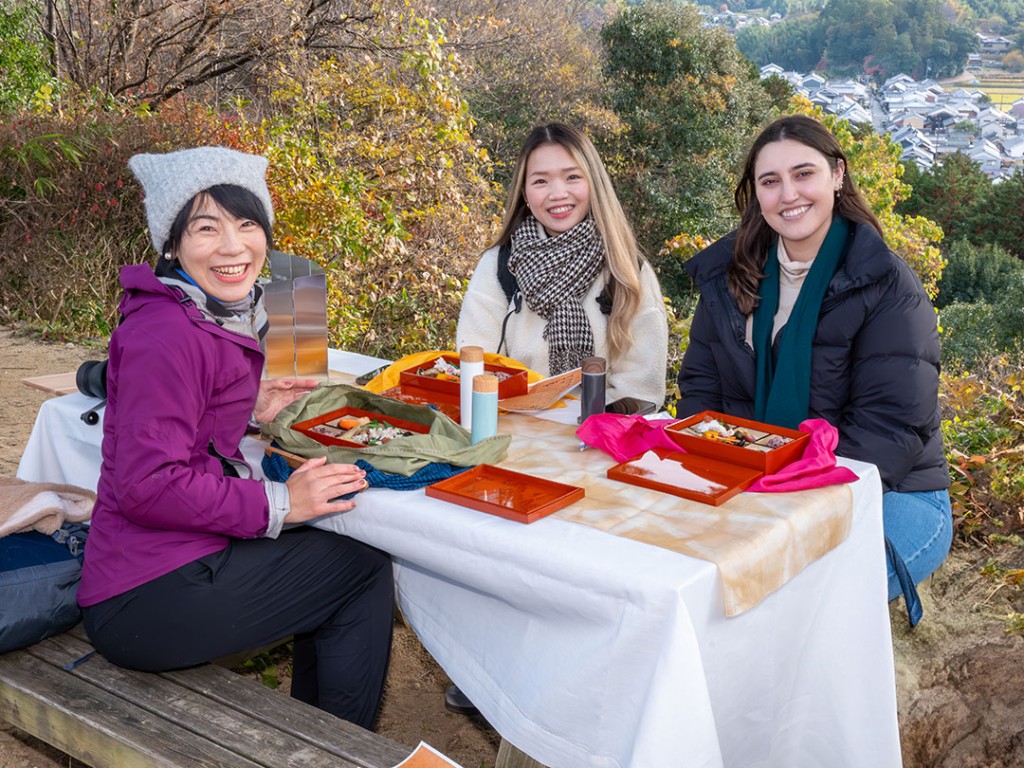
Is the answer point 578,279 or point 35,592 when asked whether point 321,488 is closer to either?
point 35,592

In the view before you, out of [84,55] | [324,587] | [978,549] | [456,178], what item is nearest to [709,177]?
[456,178]

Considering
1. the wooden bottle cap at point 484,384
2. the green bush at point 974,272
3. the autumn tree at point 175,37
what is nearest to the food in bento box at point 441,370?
the wooden bottle cap at point 484,384

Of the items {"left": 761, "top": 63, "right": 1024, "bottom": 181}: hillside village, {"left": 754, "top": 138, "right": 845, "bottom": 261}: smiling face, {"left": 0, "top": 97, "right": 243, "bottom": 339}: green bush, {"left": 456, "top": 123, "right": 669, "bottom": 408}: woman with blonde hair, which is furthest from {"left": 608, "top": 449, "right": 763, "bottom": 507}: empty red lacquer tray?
{"left": 761, "top": 63, "right": 1024, "bottom": 181}: hillside village

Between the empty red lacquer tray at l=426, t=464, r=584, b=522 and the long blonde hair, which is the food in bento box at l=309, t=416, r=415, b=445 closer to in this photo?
the empty red lacquer tray at l=426, t=464, r=584, b=522

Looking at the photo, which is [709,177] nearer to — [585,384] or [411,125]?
[411,125]

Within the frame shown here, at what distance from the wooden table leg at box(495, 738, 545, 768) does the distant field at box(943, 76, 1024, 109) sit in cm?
4270

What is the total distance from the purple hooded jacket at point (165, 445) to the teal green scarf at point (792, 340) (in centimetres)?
136

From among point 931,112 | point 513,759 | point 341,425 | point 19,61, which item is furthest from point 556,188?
point 931,112

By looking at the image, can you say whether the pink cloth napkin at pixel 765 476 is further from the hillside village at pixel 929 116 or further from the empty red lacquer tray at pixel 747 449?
the hillside village at pixel 929 116

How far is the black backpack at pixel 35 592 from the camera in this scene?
2.13m

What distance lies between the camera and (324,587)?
84.7 inches

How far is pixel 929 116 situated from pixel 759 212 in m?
35.6

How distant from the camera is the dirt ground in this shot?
2.61m

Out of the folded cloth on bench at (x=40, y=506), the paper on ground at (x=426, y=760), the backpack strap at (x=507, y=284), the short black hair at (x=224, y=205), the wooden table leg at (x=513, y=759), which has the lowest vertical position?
the wooden table leg at (x=513, y=759)
